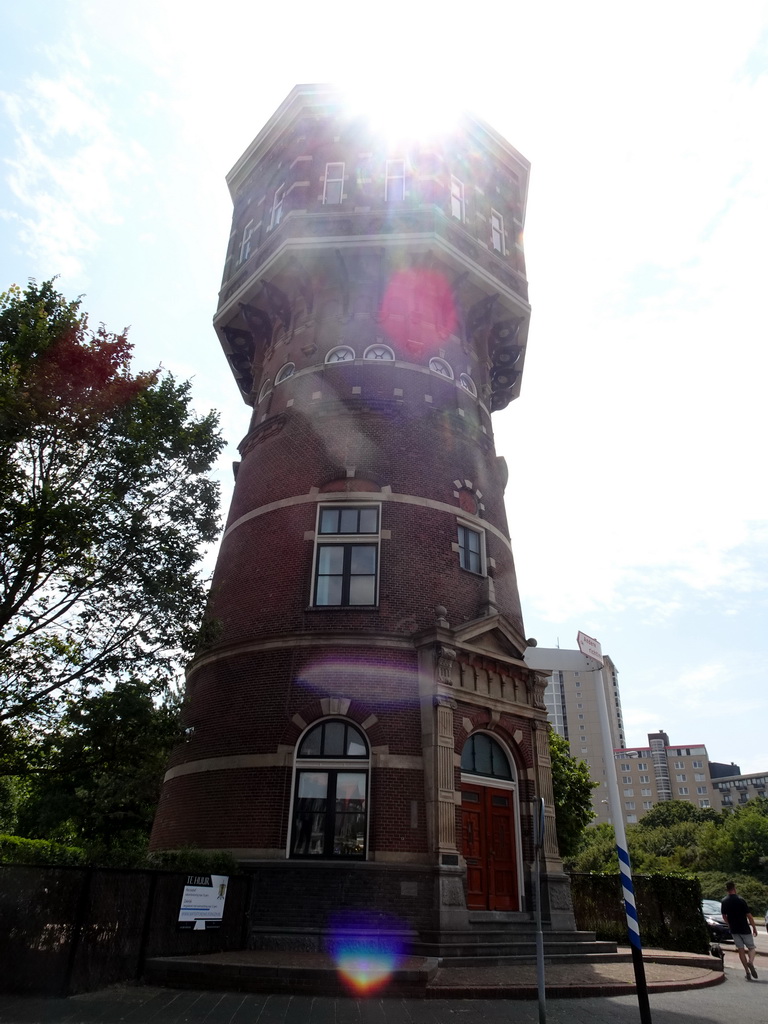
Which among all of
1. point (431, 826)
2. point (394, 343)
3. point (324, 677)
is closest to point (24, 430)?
point (324, 677)

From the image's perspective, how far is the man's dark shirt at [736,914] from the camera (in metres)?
14.8

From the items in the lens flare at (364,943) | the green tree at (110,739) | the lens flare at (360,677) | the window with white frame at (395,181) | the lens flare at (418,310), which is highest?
the window with white frame at (395,181)

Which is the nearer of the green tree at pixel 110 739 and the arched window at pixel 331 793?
the green tree at pixel 110 739

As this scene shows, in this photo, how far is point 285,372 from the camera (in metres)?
22.4

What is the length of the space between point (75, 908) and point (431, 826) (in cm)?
706

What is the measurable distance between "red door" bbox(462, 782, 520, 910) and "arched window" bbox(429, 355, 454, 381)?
11847 mm

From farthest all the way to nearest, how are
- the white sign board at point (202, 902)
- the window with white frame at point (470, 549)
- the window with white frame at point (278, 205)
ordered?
the window with white frame at point (278, 205)
the window with white frame at point (470, 549)
the white sign board at point (202, 902)

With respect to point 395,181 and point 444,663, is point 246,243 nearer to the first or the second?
point 395,181

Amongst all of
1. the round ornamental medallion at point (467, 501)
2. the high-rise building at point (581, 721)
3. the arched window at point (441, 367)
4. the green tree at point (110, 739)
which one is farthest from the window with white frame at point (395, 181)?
the high-rise building at point (581, 721)

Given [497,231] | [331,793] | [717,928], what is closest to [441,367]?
[497,231]

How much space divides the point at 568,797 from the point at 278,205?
28.1 meters

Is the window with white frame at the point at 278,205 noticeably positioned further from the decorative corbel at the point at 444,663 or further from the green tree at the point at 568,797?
the green tree at the point at 568,797

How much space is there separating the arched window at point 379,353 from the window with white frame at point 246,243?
7.64 m

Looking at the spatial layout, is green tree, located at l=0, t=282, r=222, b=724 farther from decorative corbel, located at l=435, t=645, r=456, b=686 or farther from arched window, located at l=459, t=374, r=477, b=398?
arched window, located at l=459, t=374, r=477, b=398
